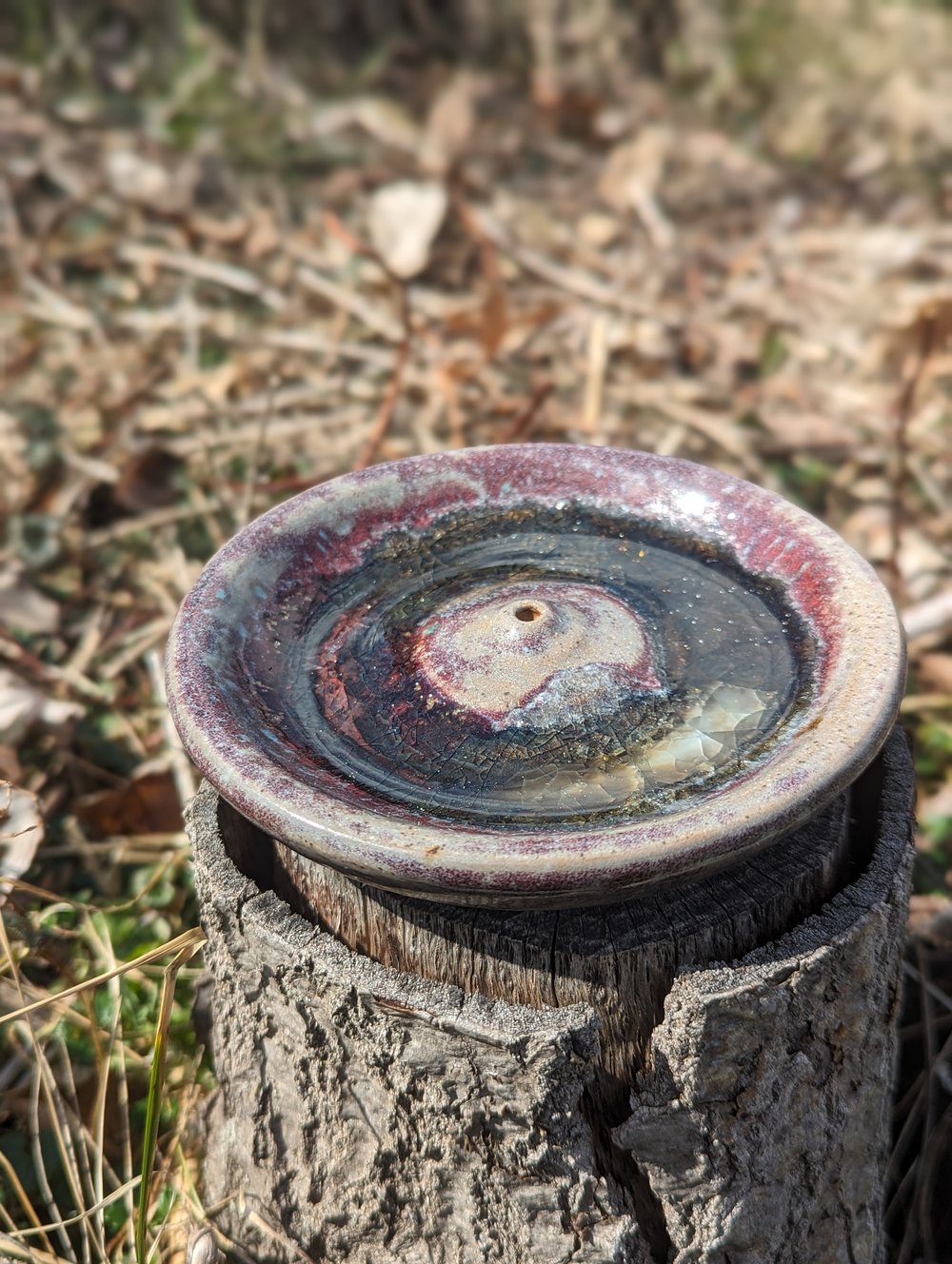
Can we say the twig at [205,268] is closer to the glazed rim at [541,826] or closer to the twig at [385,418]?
the twig at [385,418]

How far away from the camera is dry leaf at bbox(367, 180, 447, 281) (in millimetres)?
4562

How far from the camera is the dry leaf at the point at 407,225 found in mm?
4562

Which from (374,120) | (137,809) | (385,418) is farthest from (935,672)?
(374,120)

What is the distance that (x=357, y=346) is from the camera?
429cm

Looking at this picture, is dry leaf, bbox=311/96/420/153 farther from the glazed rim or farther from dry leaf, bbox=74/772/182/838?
the glazed rim

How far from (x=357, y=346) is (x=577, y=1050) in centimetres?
323

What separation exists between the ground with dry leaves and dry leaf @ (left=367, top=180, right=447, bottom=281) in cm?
2

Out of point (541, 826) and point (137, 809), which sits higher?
point (541, 826)

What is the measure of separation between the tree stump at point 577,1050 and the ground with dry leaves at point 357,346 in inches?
18.6

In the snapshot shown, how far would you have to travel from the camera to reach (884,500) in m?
3.73

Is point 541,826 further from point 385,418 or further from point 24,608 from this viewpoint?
point 385,418

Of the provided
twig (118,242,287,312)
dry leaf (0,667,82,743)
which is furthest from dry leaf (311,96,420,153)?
dry leaf (0,667,82,743)

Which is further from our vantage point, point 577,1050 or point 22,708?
point 22,708

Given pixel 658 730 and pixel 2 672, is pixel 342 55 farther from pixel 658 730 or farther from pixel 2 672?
pixel 658 730
